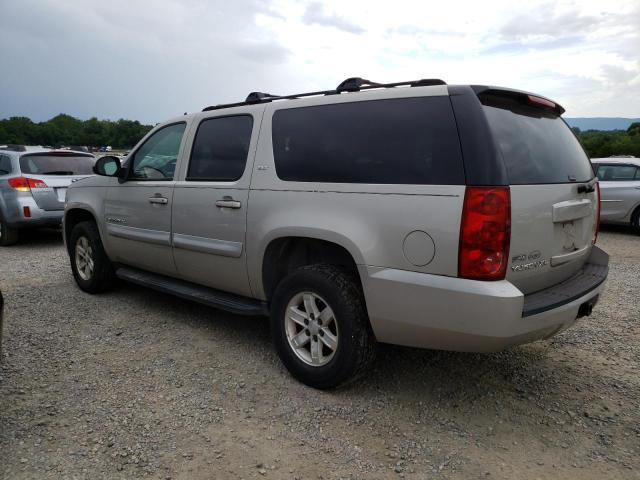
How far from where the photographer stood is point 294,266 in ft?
11.3

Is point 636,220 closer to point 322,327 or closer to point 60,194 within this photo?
point 322,327

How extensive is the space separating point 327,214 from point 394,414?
49.2 inches

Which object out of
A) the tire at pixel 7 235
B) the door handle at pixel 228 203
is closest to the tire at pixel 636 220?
the door handle at pixel 228 203

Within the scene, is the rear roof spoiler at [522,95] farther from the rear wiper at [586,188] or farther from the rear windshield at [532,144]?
the rear wiper at [586,188]

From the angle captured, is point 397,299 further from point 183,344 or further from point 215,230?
point 183,344

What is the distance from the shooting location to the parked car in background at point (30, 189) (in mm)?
7746

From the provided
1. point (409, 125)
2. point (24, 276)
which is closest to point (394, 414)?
point (409, 125)

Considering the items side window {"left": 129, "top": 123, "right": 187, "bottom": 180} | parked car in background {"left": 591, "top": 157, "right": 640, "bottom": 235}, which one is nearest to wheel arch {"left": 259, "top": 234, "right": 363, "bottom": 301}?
side window {"left": 129, "top": 123, "right": 187, "bottom": 180}

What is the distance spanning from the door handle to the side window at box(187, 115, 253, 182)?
16 centimetres

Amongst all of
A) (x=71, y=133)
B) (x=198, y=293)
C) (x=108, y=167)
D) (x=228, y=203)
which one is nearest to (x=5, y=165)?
→ (x=108, y=167)

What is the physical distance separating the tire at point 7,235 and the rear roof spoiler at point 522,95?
7992 millimetres

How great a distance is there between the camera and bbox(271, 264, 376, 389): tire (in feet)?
9.42

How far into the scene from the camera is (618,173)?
32.2ft

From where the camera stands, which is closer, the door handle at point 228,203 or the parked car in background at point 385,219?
the parked car in background at point 385,219
